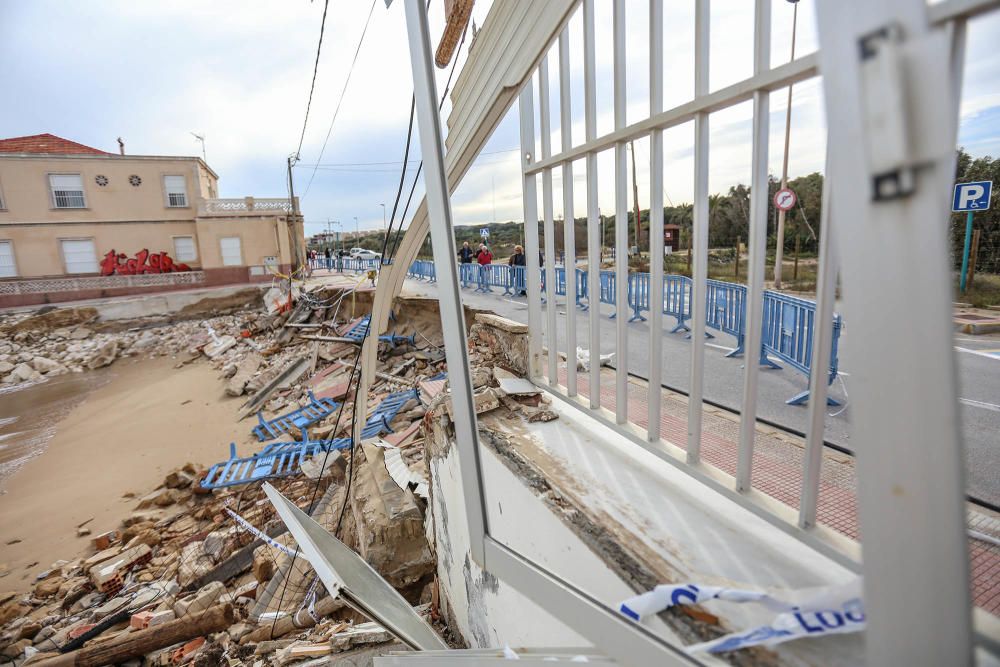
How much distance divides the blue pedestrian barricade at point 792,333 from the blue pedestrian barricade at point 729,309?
680 millimetres

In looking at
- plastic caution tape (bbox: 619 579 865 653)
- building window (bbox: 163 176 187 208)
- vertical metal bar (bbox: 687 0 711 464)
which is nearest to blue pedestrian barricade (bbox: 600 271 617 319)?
vertical metal bar (bbox: 687 0 711 464)

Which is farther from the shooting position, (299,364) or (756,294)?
(299,364)

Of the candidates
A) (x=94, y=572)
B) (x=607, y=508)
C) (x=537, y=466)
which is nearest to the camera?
(x=607, y=508)

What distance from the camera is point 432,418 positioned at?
3.34m

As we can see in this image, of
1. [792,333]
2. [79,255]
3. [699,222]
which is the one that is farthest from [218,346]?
[699,222]

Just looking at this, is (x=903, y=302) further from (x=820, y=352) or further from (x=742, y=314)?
(x=742, y=314)

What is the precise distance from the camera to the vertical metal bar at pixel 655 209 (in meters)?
1.48

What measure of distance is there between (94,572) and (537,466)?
20.3ft

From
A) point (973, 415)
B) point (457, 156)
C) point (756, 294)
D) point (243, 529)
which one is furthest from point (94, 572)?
point (973, 415)

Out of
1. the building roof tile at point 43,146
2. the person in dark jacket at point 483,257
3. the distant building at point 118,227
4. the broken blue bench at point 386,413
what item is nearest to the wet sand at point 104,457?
the broken blue bench at point 386,413

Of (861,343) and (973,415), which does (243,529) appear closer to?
(861,343)

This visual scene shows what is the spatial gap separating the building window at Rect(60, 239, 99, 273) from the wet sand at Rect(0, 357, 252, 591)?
39.1ft

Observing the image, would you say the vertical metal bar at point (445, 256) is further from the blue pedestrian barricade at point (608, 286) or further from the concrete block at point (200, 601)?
the blue pedestrian barricade at point (608, 286)

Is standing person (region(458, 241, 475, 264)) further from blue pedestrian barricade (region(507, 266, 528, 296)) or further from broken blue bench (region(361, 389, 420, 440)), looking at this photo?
broken blue bench (region(361, 389, 420, 440))
